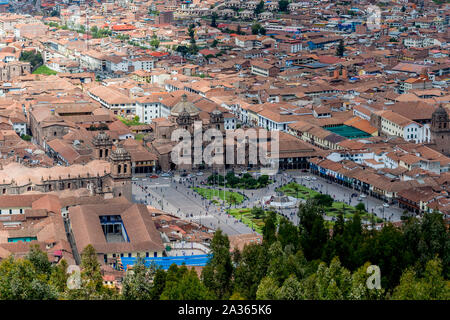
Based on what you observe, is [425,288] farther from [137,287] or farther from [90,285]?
[90,285]

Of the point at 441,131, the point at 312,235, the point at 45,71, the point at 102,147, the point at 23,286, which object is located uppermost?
the point at 23,286

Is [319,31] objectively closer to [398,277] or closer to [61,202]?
[61,202]

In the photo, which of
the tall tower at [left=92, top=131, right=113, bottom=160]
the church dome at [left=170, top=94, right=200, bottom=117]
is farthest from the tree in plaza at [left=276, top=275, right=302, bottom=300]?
the church dome at [left=170, top=94, right=200, bottom=117]

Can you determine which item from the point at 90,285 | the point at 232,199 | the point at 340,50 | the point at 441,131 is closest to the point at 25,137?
the point at 232,199

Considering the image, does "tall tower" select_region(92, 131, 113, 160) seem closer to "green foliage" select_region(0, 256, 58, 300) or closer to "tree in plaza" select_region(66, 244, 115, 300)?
"tree in plaza" select_region(66, 244, 115, 300)

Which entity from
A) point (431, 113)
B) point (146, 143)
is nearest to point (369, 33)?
point (431, 113)

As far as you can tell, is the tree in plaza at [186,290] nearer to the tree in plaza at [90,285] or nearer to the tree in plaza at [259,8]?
the tree in plaza at [90,285]

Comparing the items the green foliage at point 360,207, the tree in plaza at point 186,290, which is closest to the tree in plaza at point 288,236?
the tree in plaza at point 186,290
